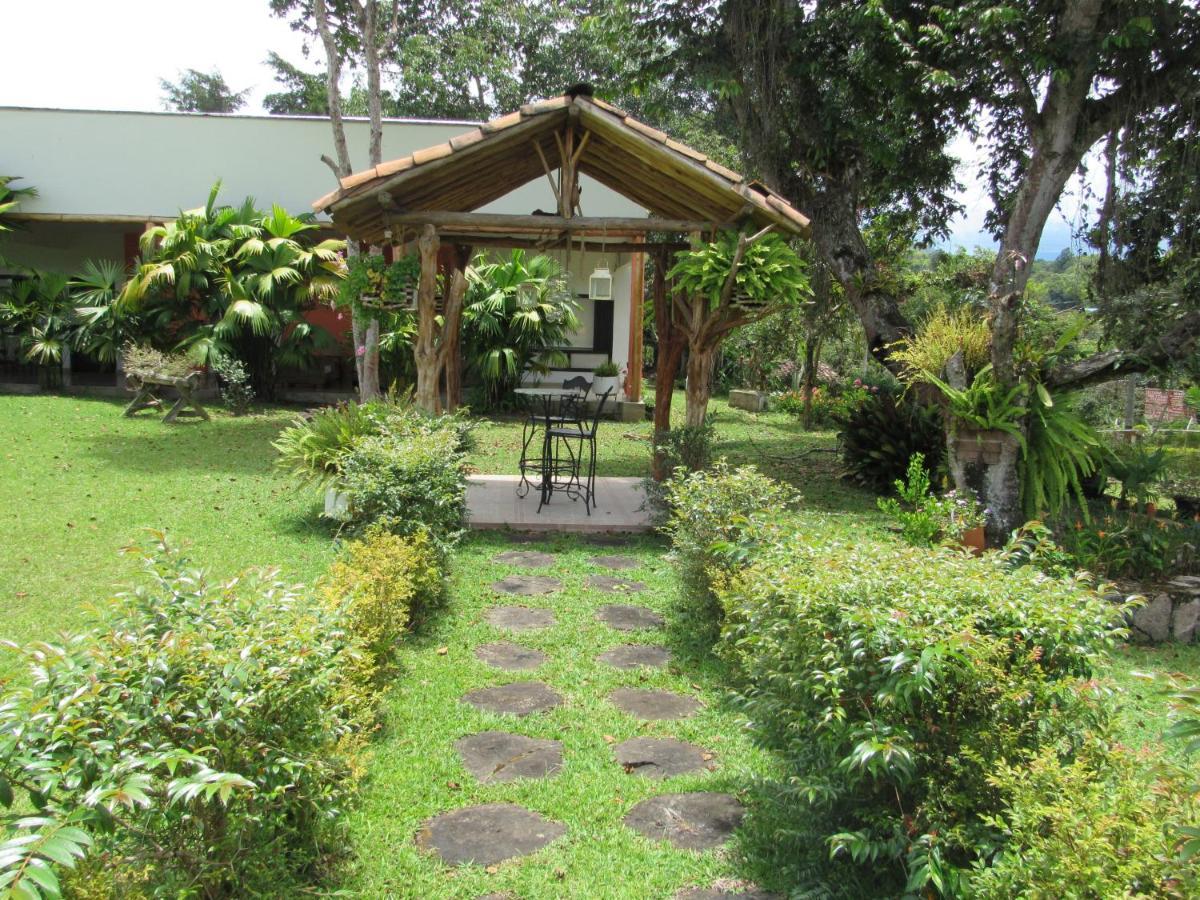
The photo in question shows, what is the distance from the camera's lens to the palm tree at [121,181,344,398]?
13.7 m

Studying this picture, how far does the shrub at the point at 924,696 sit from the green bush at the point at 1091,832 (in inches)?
4.7

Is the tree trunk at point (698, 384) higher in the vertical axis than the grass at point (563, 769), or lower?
higher

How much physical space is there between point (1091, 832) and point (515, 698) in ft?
8.90

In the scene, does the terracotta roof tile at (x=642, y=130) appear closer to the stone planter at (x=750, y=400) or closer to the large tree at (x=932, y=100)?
the large tree at (x=932, y=100)

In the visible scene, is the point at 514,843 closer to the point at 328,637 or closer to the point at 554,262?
the point at 328,637

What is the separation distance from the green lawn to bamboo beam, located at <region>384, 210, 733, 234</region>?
270 cm

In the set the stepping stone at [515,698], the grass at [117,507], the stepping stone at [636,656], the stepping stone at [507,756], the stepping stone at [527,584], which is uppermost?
the grass at [117,507]

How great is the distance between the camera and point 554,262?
15.7 meters

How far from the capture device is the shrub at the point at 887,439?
9.59 meters

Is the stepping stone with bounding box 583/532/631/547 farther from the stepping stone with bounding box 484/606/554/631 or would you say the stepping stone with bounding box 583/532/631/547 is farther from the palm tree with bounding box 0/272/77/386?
the palm tree with bounding box 0/272/77/386

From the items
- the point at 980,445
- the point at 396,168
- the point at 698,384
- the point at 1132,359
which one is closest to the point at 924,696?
the point at 980,445

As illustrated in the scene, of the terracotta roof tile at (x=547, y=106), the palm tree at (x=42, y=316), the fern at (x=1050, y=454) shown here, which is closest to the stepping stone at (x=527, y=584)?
the terracotta roof tile at (x=547, y=106)

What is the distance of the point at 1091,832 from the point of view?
6.32 ft

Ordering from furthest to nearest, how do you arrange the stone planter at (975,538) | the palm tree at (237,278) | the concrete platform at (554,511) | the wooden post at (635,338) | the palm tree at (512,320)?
the wooden post at (635,338)
the palm tree at (512,320)
the palm tree at (237,278)
the concrete platform at (554,511)
the stone planter at (975,538)
